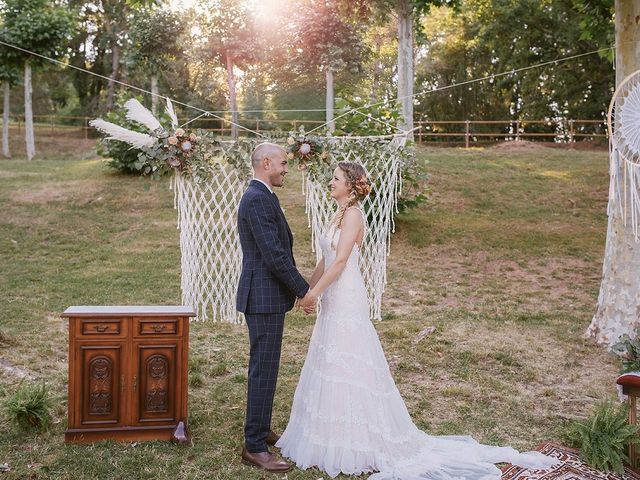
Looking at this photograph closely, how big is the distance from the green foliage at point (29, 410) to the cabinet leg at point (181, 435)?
2.30ft

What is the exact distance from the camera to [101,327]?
3.26 m

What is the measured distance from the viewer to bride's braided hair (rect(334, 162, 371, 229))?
3211 millimetres

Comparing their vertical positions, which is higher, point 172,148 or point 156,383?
point 172,148

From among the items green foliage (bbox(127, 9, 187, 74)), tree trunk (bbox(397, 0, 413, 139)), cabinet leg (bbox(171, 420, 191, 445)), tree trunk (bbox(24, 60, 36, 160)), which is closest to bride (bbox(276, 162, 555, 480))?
cabinet leg (bbox(171, 420, 191, 445))

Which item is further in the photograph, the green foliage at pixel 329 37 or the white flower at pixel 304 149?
the green foliage at pixel 329 37

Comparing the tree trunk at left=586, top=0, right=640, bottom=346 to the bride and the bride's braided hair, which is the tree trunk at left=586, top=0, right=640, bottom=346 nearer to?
the bride

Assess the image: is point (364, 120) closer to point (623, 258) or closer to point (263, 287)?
point (623, 258)

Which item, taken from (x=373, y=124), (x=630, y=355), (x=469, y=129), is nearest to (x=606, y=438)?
(x=630, y=355)

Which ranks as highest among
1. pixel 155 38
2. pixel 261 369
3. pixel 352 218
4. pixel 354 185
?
pixel 155 38

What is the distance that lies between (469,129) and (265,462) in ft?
62.0

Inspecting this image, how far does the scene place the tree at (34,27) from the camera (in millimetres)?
14250

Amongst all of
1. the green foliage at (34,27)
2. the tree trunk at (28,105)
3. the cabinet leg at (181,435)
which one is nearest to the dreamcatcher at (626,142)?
the cabinet leg at (181,435)

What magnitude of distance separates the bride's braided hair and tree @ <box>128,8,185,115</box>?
14327 mm

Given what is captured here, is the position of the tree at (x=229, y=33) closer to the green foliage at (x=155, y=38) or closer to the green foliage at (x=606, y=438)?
the green foliage at (x=155, y=38)
